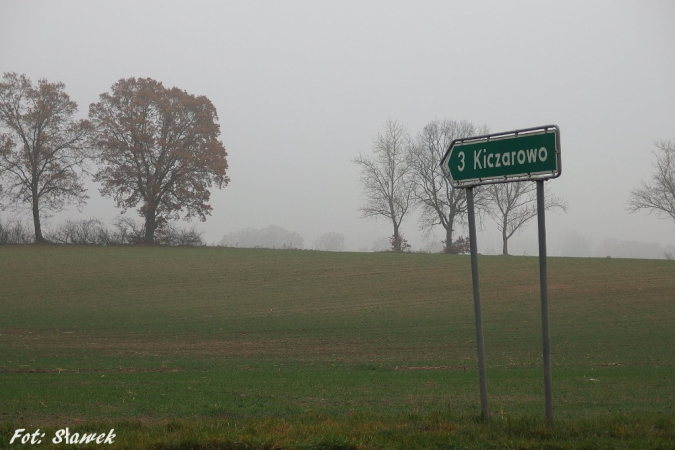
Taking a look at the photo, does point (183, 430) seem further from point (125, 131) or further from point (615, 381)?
point (125, 131)

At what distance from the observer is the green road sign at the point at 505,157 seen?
6.12 m

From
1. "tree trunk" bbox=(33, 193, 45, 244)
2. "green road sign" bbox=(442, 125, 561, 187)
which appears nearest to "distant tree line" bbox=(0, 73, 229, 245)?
"tree trunk" bbox=(33, 193, 45, 244)

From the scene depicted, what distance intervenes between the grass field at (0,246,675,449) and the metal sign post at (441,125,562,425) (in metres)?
0.95

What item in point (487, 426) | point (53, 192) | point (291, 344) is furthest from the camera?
point (53, 192)

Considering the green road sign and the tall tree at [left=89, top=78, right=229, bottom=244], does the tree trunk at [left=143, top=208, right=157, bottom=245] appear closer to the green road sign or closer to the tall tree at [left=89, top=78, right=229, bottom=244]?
the tall tree at [left=89, top=78, right=229, bottom=244]

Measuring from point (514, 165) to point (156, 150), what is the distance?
2393 inches

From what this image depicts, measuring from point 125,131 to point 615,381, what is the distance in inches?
2267

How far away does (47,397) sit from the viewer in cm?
1033

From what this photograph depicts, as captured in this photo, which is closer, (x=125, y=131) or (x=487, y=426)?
(x=487, y=426)

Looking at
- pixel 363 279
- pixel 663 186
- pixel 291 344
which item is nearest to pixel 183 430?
pixel 291 344

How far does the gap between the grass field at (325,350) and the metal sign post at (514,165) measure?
95 centimetres

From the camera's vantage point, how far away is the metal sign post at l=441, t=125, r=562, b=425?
6.12m

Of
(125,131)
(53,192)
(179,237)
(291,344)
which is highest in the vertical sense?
(125,131)

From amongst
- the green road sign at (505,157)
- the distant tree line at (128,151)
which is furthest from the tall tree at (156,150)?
the green road sign at (505,157)
